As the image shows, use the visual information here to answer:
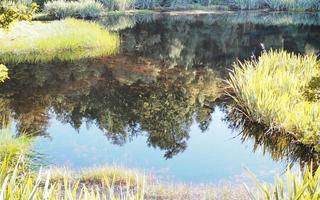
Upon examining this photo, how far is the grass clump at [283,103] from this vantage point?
→ 1209 cm

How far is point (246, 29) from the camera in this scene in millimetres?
41969

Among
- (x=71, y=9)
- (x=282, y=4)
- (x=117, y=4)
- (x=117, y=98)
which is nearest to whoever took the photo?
(x=117, y=98)

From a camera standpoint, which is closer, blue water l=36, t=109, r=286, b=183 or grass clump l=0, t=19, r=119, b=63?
blue water l=36, t=109, r=286, b=183

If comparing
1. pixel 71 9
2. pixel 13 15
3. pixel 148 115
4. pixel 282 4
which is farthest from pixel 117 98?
pixel 282 4

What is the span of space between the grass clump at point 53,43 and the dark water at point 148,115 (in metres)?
1.22

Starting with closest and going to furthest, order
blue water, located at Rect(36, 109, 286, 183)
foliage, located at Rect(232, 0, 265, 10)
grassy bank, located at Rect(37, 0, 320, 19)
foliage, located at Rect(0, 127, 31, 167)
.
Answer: foliage, located at Rect(0, 127, 31, 167), blue water, located at Rect(36, 109, 286, 183), grassy bank, located at Rect(37, 0, 320, 19), foliage, located at Rect(232, 0, 265, 10)

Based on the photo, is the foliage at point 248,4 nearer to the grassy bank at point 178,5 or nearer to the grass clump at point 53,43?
the grassy bank at point 178,5

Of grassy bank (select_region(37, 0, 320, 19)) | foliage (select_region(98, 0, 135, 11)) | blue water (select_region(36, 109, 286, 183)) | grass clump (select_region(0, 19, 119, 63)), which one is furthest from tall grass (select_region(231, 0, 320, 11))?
blue water (select_region(36, 109, 286, 183))

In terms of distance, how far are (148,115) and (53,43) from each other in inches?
502

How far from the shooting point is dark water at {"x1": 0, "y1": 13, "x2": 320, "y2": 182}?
42.8 ft

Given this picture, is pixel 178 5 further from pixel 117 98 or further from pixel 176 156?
pixel 176 156

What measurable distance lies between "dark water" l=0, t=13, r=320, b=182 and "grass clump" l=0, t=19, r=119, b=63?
1.22 meters

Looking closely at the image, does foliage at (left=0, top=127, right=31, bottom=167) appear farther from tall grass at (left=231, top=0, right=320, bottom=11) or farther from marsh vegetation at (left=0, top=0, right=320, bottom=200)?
tall grass at (left=231, top=0, right=320, bottom=11)

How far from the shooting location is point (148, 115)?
56.2 ft
